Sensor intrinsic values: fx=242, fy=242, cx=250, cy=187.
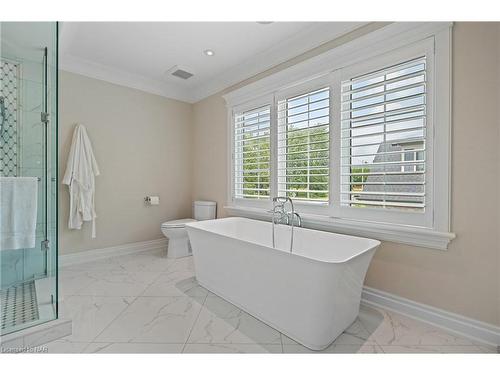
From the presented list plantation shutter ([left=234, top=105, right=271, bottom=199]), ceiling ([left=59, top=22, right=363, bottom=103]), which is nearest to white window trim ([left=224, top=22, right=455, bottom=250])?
ceiling ([left=59, top=22, right=363, bottom=103])

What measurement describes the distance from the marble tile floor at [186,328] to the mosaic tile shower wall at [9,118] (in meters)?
1.17

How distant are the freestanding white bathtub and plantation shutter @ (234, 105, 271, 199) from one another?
798 mm

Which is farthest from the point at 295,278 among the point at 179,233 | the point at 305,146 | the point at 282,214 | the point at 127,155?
the point at 127,155

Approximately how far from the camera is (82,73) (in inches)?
116

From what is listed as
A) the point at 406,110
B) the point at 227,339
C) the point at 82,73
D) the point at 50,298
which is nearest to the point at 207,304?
the point at 227,339

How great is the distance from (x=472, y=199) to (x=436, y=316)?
84 cm

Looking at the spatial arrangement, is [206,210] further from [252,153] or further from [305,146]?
[305,146]

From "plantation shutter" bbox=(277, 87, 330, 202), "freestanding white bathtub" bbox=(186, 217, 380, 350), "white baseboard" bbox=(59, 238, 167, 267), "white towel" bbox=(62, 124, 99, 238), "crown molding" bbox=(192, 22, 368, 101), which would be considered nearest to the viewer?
"freestanding white bathtub" bbox=(186, 217, 380, 350)

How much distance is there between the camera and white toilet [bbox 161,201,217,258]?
123 inches

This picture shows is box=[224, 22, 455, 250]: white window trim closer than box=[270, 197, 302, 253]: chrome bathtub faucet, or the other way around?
box=[224, 22, 455, 250]: white window trim

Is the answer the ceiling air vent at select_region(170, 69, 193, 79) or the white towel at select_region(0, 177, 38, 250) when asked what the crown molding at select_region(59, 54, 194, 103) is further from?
the white towel at select_region(0, 177, 38, 250)
